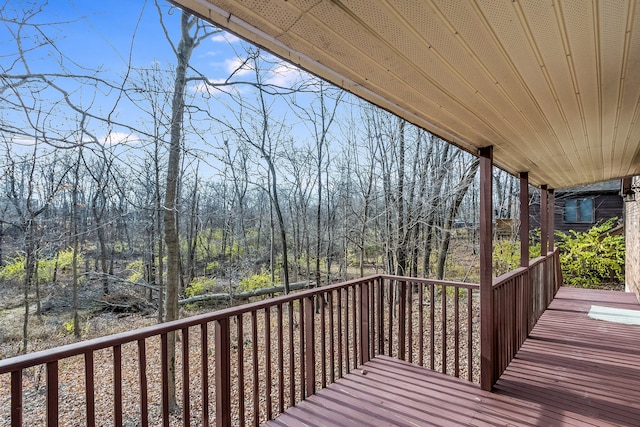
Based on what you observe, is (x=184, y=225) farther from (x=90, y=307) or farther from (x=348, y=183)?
(x=348, y=183)

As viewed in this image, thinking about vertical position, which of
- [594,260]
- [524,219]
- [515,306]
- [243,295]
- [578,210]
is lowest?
[243,295]

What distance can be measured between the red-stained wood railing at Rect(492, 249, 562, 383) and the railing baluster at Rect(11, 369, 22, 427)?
3456 millimetres

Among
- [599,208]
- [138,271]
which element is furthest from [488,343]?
[599,208]

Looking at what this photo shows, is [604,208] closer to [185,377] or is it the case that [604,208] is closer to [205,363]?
[205,363]

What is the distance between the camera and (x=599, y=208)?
14.3 meters

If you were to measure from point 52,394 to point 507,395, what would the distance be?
334 cm

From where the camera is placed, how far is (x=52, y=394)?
154 cm

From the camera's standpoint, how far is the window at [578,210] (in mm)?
14523

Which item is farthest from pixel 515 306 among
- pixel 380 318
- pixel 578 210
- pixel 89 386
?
pixel 578 210

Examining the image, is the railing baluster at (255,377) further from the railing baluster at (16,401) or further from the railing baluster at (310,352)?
the railing baluster at (16,401)

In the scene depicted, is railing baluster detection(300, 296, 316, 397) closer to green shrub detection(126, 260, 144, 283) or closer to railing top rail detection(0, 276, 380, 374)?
railing top rail detection(0, 276, 380, 374)

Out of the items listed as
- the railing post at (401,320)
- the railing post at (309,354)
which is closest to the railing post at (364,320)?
the railing post at (401,320)

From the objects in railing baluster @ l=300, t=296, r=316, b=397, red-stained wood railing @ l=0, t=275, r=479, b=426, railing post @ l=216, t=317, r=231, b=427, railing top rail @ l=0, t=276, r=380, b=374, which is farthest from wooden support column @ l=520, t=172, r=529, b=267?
railing post @ l=216, t=317, r=231, b=427

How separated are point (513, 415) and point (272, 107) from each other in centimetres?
1041
